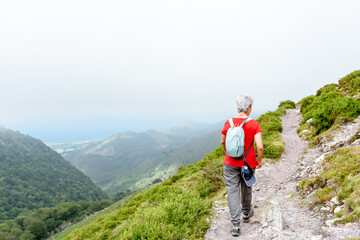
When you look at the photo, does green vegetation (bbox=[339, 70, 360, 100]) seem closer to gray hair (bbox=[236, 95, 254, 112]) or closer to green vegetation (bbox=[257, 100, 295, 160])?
green vegetation (bbox=[257, 100, 295, 160])

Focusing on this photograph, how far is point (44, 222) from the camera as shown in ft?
417

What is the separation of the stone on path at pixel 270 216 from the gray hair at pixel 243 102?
2.89 m

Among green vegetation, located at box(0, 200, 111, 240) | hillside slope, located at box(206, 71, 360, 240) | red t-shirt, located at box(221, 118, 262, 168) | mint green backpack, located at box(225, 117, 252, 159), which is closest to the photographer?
hillside slope, located at box(206, 71, 360, 240)

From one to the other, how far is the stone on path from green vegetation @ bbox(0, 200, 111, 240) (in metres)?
151

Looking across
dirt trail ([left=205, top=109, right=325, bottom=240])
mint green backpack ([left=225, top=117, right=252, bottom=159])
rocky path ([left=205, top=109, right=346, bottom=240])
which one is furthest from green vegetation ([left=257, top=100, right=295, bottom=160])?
mint green backpack ([left=225, top=117, right=252, bottom=159])

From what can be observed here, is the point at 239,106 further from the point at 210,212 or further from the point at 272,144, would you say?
the point at 272,144

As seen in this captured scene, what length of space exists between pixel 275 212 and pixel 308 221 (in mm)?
797

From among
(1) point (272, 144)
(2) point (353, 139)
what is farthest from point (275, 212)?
(1) point (272, 144)

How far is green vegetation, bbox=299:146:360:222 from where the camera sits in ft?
14.3

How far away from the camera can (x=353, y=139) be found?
798 centimetres

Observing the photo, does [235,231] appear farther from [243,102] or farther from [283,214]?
[243,102]

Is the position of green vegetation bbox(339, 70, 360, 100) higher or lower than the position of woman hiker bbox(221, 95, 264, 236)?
higher

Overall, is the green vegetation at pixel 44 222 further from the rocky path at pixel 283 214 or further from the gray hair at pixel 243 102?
the gray hair at pixel 243 102

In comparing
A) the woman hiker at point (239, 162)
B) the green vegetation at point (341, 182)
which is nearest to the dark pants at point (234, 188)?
the woman hiker at point (239, 162)
